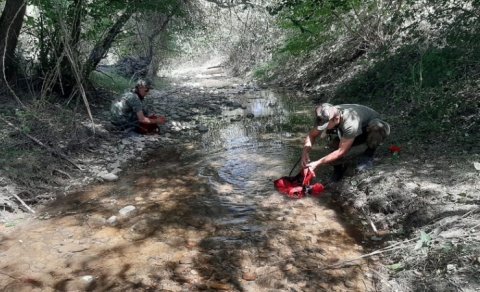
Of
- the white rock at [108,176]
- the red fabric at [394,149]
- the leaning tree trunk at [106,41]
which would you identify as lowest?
the white rock at [108,176]

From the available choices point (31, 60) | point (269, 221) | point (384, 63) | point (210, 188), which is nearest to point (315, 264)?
point (269, 221)

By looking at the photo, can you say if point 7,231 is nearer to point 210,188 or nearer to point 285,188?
point 210,188

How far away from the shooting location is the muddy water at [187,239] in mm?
3180

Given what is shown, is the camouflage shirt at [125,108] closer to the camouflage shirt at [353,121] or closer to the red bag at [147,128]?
the red bag at [147,128]

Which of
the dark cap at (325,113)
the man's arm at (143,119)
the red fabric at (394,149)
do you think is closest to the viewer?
the dark cap at (325,113)

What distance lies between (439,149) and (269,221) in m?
2.52

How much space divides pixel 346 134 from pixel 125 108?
431cm

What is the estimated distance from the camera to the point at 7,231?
3.96 metres

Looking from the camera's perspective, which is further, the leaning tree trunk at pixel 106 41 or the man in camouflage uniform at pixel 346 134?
the leaning tree trunk at pixel 106 41

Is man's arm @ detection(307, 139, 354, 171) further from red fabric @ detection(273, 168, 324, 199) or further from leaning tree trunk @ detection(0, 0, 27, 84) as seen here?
leaning tree trunk @ detection(0, 0, 27, 84)

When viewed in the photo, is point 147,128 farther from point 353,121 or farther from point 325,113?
point 353,121

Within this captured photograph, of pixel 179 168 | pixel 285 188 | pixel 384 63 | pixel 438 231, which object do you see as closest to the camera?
pixel 438 231

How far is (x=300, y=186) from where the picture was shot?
4.77 m

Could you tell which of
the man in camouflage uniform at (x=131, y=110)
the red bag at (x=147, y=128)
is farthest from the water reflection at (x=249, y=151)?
the man in camouflage uniform at (x=131, y=110)
